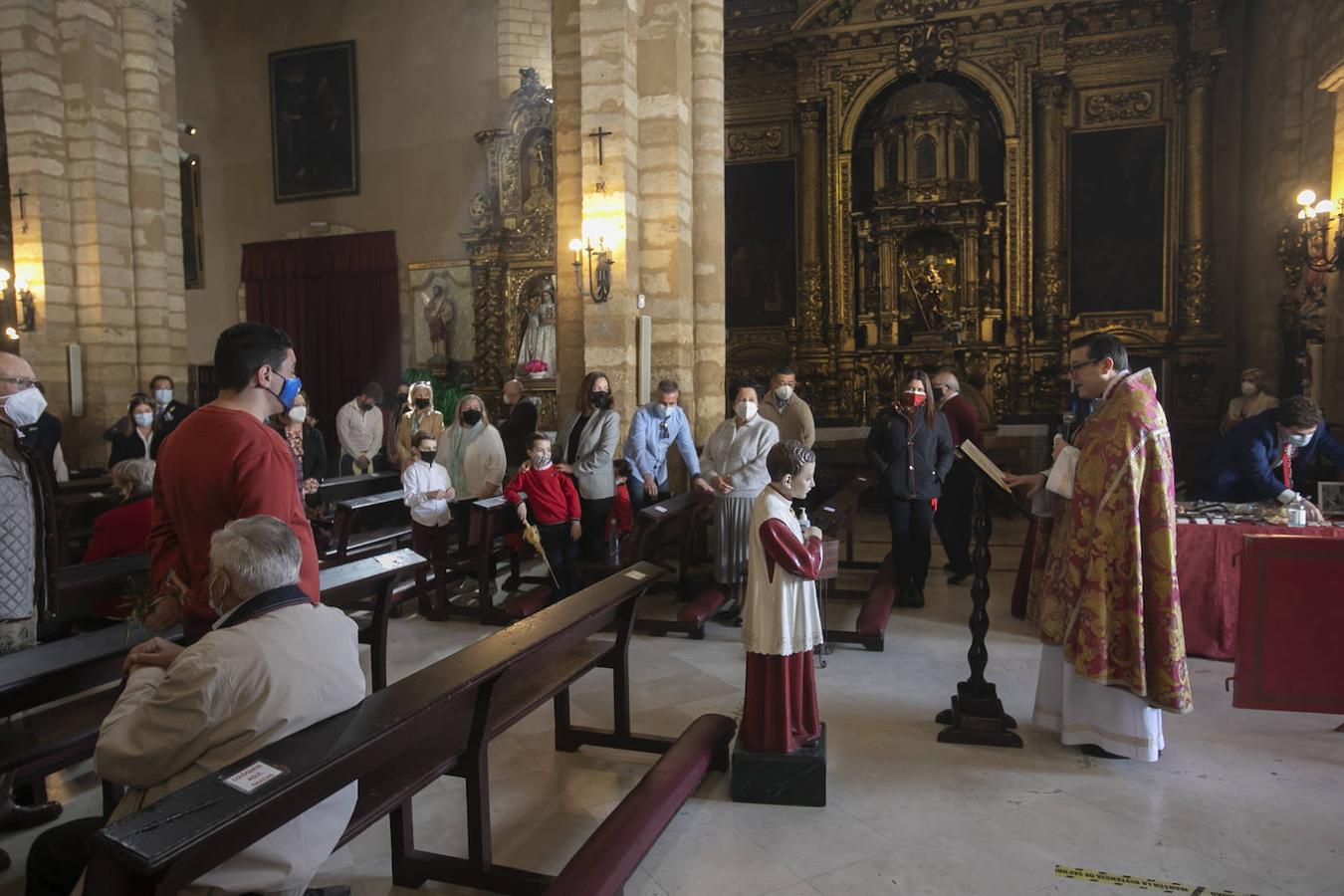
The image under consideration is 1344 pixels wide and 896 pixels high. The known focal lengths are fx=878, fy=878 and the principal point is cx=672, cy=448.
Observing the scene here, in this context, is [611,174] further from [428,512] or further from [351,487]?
[351,487]

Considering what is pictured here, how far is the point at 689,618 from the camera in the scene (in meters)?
6.01

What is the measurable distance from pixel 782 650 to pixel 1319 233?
8801 millimetres

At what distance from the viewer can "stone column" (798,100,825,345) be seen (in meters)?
14.3

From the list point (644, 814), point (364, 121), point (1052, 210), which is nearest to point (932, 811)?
point (644, 814)

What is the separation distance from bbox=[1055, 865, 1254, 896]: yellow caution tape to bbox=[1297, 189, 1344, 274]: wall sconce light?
8218mm

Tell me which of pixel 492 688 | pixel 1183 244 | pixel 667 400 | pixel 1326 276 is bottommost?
pixel 492 688

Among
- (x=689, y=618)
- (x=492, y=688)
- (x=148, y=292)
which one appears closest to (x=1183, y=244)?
(x=689, y=618)

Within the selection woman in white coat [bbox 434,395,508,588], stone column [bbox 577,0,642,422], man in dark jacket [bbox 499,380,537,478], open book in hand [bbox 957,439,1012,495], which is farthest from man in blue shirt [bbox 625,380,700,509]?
open book in hand [bbox 957,439,1012,495]

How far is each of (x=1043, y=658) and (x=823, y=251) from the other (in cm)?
1092

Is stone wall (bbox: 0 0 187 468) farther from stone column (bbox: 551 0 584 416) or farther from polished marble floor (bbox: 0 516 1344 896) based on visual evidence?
polished marble floor (bbox: 0 516 1344 896)

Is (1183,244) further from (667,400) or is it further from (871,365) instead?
(667,400)

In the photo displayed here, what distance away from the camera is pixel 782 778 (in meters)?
3.62

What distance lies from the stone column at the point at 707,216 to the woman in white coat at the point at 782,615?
526cm

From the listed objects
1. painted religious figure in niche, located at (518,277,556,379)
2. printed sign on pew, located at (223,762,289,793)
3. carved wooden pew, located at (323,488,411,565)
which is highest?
painted religious figure in niche, located at (518,277,556,379)
